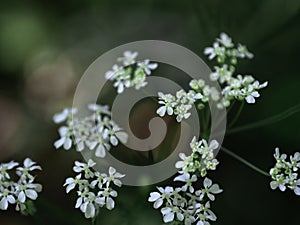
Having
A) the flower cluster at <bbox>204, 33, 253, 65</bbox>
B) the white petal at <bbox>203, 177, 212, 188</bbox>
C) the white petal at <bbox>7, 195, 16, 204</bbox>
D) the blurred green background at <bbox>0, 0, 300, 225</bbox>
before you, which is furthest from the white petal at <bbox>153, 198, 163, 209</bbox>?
the flower cluster at <bbox>204, 33, 253, 65</bbox>

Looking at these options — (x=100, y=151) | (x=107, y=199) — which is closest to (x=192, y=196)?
(x=107, y=199)

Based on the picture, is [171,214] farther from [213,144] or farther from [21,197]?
[21,197]

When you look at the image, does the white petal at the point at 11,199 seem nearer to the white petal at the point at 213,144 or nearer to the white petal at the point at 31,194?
the white petal at the point at 31,194

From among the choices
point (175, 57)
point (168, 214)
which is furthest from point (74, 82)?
point (168, 214)

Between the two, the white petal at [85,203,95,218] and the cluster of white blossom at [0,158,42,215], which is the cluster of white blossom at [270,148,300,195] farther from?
the cluster of white blossom at [0,158,42,215]

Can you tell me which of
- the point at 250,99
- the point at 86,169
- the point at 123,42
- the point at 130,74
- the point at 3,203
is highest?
the point at 123,42
